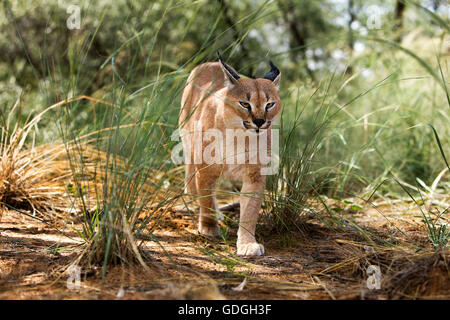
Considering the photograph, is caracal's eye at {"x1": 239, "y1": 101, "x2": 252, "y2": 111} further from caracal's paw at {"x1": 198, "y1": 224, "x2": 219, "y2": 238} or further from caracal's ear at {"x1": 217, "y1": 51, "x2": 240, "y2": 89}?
caracal's paw at {"x1": 198, "y1": 224, "x2": 219, "y2": 238}

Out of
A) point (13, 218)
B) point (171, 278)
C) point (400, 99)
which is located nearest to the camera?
point (171, 278)

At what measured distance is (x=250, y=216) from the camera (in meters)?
3.05

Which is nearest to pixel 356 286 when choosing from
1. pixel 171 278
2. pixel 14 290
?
pixel 171 278

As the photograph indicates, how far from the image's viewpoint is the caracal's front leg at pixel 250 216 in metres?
2.85

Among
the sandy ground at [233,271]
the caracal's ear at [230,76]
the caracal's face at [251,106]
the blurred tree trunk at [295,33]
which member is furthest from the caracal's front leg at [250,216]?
the blurred tree trunk at [295,33]

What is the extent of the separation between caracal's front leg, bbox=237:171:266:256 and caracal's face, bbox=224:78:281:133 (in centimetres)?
41

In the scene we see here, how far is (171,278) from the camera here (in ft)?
6.81

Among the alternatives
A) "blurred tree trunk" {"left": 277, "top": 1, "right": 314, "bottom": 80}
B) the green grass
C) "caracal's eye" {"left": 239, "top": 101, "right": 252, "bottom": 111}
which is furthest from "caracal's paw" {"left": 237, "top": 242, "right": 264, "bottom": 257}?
"blurred tree trunk" {"left": 277, "top": 1, "right": 314, "bottom": 80}

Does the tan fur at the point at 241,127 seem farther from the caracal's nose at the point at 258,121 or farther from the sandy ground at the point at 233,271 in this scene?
the sandy ground at the point at 233,271

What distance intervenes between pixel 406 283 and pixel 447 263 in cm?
21

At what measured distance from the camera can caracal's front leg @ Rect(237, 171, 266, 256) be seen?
285 centimetres

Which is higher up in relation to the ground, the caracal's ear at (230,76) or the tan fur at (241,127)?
the caracal's ear at (230,76)

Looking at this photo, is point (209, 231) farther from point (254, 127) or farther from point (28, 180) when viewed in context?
point (28, 180)
